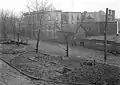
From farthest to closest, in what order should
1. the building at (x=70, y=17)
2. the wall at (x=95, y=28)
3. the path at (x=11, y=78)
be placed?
the building at (x=70, y=17) < the wall at (x=95, y=28) < the path at (x=11, y=78)

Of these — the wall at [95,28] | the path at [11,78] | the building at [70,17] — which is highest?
the building at [70,17]

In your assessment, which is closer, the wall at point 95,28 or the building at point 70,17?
the wall at point 95,28

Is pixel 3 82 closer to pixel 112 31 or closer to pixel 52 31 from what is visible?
pixel 112 31

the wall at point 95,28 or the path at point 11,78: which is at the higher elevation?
the wall at point 95,28

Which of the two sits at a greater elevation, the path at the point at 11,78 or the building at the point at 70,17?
the building at the point at 70,17

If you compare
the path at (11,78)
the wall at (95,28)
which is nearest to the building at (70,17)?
the wall at (95,28)

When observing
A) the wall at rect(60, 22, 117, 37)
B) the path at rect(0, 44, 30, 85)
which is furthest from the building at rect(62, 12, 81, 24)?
the path at rect(0, 44, 30, 85)

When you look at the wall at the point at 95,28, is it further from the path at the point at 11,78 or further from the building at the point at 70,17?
the path at the point at 11,78

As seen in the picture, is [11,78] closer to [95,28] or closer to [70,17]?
[95,28]

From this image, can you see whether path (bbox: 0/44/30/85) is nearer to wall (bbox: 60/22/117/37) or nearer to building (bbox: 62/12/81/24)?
wall (bbox: 60/22/117/37)

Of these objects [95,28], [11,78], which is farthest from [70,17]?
[11,78]

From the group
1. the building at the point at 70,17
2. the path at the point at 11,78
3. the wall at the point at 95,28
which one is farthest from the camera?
the building at the point at 70,17

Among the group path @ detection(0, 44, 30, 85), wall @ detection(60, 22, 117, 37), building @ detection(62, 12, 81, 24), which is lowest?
path @ detection(0, 44, 30, 85)

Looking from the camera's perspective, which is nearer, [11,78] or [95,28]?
[11,78]
